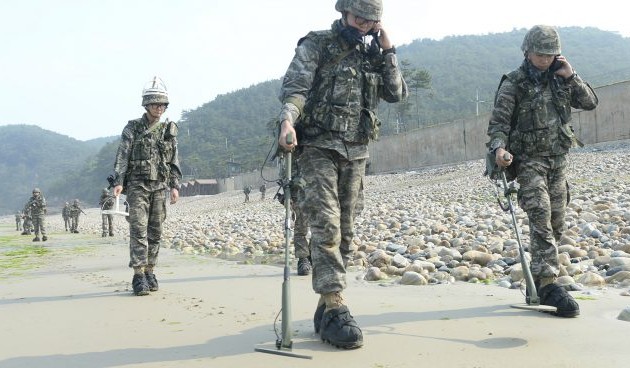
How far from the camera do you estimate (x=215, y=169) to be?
110m

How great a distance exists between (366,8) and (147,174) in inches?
131

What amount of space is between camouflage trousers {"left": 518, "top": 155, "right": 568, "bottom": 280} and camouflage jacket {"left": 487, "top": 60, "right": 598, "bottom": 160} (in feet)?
0.34

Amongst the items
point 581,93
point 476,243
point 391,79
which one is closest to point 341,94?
point 391,79

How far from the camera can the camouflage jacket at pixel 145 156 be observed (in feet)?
20.1

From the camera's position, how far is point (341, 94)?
12.7 ft

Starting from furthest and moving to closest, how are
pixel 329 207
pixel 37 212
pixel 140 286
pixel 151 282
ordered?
pixel 37 212 → pixel 151 282 → pixel 140 286 → pixel 329 207

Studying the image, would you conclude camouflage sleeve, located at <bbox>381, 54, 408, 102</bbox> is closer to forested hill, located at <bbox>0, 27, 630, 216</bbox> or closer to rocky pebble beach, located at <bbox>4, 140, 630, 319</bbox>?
rocky pebble beach, located at <bbox>4, 140, 630, 319</bbox>

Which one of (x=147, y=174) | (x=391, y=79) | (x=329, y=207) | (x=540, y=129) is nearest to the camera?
(x=329, y=207)

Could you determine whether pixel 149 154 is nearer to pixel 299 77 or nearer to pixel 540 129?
pixel 299 77

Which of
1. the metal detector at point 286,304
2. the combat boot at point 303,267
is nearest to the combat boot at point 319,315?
the metal detector at point 286,304

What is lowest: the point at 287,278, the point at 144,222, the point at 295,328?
the point at 295,328

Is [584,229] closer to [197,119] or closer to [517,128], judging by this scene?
[517,128]

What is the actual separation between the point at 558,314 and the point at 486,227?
5.99m

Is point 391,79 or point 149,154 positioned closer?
point 391,79
